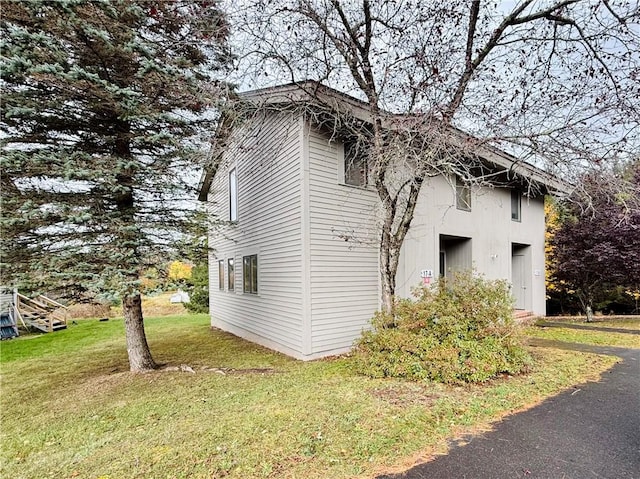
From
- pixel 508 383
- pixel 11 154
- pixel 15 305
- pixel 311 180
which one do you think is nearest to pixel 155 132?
pixel 11 154

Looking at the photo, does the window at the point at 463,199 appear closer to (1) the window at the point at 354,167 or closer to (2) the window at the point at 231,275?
(1) the window at the point at 354,167

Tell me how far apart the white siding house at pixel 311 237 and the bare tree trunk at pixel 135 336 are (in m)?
1.77

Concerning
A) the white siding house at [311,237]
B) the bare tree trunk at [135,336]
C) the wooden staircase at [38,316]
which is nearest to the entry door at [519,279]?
the white siding house at [311,237]

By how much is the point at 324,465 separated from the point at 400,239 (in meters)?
4.47

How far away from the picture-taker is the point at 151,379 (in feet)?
20.0

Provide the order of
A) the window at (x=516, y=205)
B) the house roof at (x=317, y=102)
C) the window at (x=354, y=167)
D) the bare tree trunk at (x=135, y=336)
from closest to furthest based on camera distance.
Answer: the bare tree trunk at (x=135, y=336)
the house roof at (x=317, y=102)
the window at (x=354, y=167)
the window at (x=516, y=205)

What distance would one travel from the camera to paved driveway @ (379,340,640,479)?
2.99m

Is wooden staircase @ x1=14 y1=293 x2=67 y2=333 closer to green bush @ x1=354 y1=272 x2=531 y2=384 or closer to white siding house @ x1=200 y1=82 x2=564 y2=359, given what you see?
white siding house @ x1=200 y1=82 x2=564 y2=359

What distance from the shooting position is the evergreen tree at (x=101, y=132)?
15.8ft

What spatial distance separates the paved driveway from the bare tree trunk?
532 cm

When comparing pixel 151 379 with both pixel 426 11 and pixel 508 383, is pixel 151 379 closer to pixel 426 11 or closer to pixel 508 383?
pixel 508 383

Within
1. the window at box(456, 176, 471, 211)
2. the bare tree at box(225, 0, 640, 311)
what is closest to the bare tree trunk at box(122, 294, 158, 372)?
the bare tree at box(225, 0, 640, 311)

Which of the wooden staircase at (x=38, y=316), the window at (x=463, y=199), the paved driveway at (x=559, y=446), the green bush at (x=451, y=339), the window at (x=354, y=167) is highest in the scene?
the window at (x=354, y=167)

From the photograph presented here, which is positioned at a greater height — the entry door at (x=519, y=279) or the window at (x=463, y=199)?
the window at (x=463, y=199)
